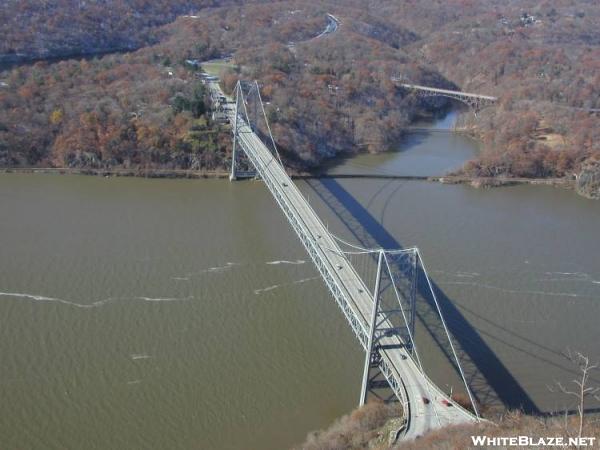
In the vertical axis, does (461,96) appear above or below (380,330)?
above

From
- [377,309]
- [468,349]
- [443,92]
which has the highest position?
[443,92]

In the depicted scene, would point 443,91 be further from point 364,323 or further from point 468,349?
point 364,323

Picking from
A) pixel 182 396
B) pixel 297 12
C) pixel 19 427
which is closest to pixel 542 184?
pixel 182 396

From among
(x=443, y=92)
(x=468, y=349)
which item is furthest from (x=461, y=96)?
(x=468, y=349)

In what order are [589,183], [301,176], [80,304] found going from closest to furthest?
Result: [80,304], [589,183], [301,176]

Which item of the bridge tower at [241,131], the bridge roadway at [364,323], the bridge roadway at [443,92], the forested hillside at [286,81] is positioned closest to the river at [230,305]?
the bridge tower at [241,131]

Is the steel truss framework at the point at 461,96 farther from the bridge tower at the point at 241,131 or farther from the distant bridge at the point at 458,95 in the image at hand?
the bridge tower at the point at 241,131

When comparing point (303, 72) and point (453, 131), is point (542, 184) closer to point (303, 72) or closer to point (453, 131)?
point (453, 131)
